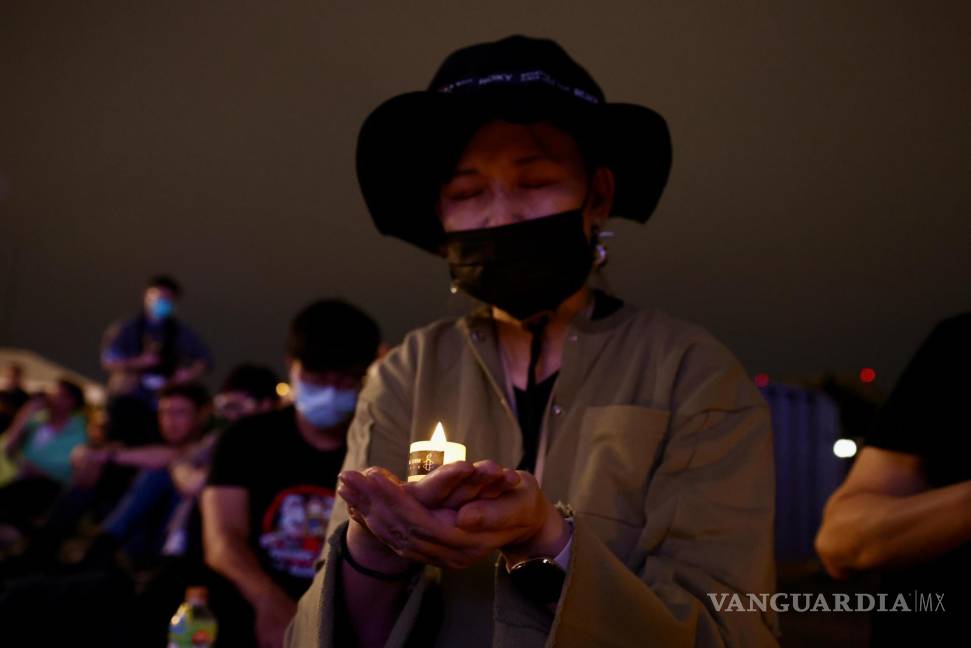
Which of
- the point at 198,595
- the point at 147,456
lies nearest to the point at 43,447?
the point at 147,456

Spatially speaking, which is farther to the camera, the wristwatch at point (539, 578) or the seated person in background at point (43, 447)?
the seated person in background at point (43, 447)

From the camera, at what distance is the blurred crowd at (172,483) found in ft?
12.5

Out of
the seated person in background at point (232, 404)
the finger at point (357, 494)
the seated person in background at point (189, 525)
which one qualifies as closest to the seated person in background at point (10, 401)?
the seated person in background at point (189, 525)

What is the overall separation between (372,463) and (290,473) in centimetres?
199

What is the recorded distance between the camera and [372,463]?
215 cm

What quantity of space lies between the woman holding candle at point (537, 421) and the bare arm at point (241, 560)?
164 cm

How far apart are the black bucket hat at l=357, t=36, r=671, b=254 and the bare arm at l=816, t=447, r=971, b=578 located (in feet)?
3.48

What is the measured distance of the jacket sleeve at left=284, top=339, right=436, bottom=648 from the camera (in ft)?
5.87

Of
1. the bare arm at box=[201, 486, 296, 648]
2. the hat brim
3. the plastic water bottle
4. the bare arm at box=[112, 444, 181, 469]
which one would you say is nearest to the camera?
the hat brim

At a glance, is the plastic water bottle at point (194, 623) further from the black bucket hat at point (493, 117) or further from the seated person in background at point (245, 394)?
the seated person in background at point (245, 394)

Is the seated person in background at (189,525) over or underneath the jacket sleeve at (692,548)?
underneath

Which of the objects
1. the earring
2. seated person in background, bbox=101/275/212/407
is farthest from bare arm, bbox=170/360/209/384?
the earring

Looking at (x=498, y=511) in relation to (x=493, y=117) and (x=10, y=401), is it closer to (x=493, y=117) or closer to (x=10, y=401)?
(x=493, y=117)

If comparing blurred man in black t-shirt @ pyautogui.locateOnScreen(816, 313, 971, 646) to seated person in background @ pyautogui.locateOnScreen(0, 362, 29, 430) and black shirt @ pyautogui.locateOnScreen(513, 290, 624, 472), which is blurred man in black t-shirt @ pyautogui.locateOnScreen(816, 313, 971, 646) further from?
seated person in background @ pyautogui.locateOnScreen(0, 362, 29, 430)
